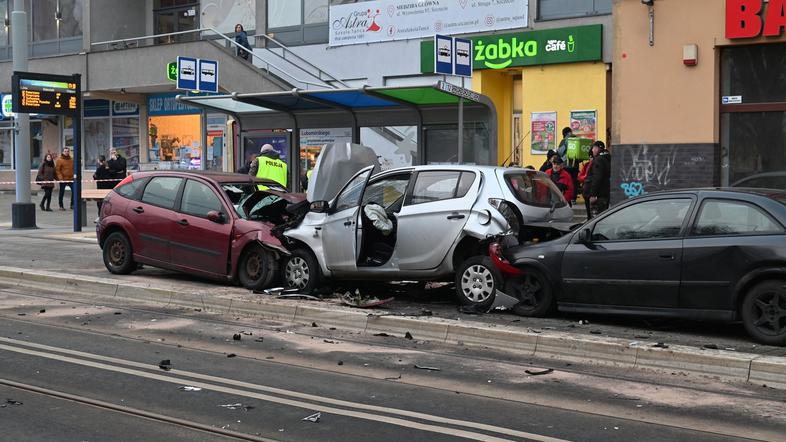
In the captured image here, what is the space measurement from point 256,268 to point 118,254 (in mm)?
2612

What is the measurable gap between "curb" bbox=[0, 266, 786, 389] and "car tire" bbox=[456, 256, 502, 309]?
67 cm

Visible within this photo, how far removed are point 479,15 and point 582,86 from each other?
11.1ft

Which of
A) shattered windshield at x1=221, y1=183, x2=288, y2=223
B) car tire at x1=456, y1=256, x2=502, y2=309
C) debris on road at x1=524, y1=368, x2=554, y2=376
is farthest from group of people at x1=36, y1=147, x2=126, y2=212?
debris on road at x1=524, y1=368, x2=554, y2=376

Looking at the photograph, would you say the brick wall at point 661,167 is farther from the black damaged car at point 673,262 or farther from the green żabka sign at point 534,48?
the black damaged car at point 673,262

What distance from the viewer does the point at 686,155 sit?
16.4 metres

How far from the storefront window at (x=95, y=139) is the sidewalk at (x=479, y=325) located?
65.2 feet

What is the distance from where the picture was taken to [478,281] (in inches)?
390

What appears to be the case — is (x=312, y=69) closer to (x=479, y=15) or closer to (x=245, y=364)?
(x=479, y=15)

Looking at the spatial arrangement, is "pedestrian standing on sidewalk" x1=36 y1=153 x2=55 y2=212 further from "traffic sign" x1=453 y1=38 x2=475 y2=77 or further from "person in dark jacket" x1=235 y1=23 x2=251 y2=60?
"traffic sign" x1=453 y1=38 x2=475 y2=77

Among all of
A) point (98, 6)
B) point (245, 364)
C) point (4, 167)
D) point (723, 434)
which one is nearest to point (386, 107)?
point (245, 364)

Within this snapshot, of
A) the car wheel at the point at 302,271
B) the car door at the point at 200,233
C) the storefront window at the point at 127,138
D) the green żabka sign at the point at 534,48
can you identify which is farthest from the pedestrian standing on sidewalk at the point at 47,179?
the car wheel at the point at 302,271

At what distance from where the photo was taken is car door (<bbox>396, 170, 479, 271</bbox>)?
397 inches

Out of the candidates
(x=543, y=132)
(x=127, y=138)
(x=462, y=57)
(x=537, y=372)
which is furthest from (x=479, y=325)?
(x=127, y=138)

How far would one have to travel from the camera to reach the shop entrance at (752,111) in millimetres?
15930
